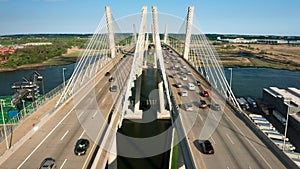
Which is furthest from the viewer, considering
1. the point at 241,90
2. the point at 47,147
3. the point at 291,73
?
the point at 291,73

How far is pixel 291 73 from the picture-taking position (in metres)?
92.6

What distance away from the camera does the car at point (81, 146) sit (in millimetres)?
16922

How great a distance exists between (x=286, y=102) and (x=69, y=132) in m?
32.3

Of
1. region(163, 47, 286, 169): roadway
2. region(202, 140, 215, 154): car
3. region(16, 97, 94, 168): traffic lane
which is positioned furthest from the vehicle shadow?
region(16, 97, 94, 168): traffic lane

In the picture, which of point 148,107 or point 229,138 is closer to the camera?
point 229,138

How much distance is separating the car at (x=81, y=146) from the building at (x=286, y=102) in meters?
27.5

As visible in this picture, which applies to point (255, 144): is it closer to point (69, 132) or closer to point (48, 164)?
point (48, 164)

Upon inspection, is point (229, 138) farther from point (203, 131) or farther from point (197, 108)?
point (197, 108)

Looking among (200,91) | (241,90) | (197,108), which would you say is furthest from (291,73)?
(197,108)

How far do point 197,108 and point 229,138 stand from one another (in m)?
7.44

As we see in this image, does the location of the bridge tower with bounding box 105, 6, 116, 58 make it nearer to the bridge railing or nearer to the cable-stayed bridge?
the cable-stayed bridge

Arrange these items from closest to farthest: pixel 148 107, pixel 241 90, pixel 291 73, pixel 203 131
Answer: pixel 203 131
pixel 148 107
pixel 241 90
pixel 291 73

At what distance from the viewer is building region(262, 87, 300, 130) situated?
36844 millimetres

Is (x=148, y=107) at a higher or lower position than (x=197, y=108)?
lower
